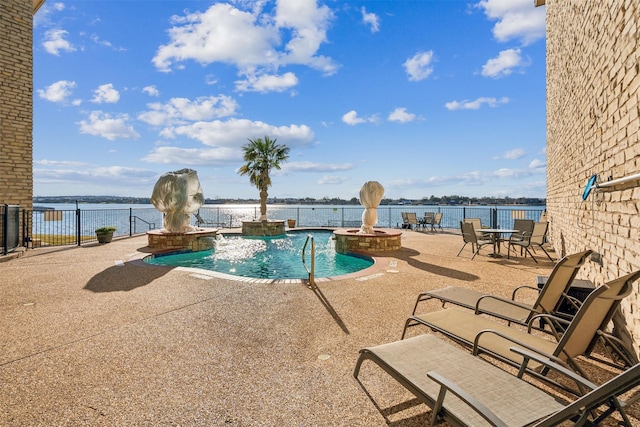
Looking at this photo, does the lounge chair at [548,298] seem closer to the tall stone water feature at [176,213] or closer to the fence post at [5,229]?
the tall stone water feature at [176,213]

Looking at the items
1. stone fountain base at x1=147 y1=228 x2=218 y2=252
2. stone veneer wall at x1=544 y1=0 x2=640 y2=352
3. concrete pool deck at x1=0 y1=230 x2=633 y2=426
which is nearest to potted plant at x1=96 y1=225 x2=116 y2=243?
stone fountain base at x1=147 y1=228 x2=218 y2=252

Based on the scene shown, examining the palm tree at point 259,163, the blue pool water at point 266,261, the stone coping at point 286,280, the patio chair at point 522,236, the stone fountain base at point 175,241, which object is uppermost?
the palm tree at point 259,163

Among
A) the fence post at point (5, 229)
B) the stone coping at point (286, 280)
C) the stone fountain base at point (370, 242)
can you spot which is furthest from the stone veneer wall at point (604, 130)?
the fence post at point (5, 229)

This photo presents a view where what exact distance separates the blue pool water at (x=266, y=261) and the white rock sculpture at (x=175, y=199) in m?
1.35

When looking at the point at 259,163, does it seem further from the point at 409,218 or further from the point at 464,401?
the point at 464,401

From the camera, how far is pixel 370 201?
1023cm

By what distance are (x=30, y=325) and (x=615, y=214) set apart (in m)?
6.62

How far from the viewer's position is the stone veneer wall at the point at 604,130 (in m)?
2.73

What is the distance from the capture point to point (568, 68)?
236 inches

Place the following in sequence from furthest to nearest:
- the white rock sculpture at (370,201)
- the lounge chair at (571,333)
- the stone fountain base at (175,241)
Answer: the white rock sculpture at (370,201)
the stone fountain base at (175,241)
the lounge chair at (571,333)

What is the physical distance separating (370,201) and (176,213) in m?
6.60

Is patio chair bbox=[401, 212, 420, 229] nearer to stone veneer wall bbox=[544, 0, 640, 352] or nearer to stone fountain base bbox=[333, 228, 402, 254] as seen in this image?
stone fountain base bbox=[333, 228, 402, 254]

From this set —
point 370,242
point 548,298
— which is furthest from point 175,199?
point 548,298

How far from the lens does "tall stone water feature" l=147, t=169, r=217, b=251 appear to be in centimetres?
1020
